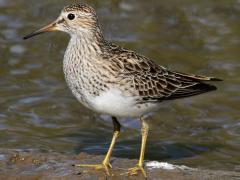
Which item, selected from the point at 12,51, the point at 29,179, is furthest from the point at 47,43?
the point at 29,179

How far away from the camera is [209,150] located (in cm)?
1437

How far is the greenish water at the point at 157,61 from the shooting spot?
14453mm

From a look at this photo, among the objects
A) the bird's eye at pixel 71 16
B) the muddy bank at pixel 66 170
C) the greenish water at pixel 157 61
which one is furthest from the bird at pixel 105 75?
the greenish water at pixel 157 61

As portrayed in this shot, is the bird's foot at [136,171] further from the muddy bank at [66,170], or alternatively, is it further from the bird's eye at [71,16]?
the bird's eye at [71,16]

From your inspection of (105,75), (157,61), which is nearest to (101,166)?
(105,75)

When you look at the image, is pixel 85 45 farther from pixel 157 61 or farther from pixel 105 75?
pixel 157 61

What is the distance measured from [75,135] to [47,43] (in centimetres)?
368

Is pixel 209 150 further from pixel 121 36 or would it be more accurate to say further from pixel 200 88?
pixel 121 36

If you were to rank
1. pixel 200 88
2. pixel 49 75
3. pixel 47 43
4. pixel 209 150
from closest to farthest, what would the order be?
pixel 200 88 → pixel 209 150 → pixel 49 75 → pixel 47 43

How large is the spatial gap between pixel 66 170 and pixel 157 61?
6.56m

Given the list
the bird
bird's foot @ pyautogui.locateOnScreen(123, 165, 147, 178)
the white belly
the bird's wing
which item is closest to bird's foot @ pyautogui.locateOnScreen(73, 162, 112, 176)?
the bird

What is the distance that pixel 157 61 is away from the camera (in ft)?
56.7

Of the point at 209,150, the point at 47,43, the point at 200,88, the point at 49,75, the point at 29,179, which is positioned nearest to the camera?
the point at 29,179

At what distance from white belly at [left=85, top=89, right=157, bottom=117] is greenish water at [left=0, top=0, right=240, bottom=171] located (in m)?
1.62
